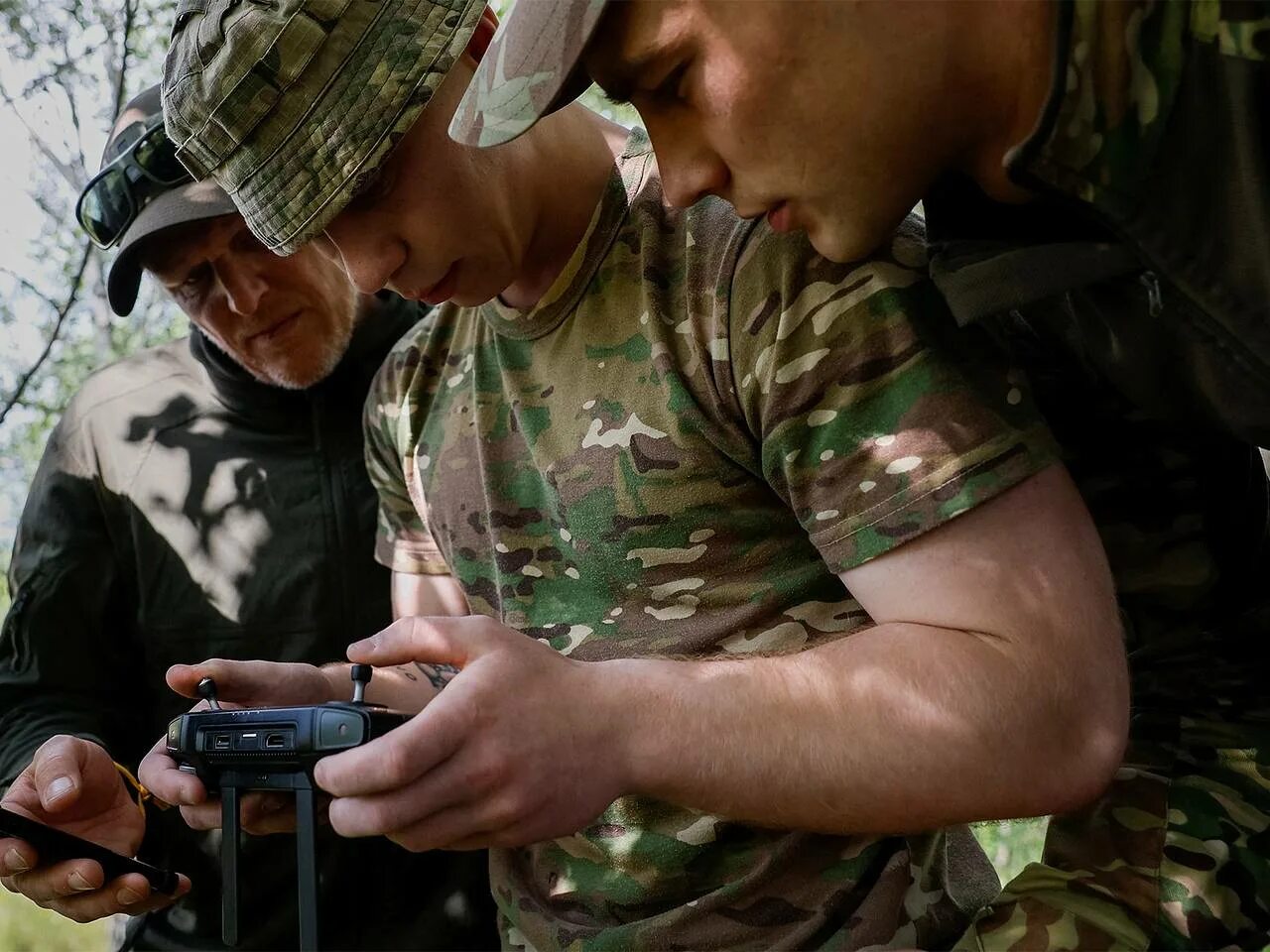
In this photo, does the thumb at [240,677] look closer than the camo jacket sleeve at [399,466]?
Yes

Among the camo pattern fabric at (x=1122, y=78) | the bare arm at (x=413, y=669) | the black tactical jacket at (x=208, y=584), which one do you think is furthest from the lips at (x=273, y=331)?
the camo pattern fabric at (x=1122, y=78)

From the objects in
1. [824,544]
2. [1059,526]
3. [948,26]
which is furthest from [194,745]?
[948,26]

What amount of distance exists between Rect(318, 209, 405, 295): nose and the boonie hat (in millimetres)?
893

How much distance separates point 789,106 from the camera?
4.91 feet

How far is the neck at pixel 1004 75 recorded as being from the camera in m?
1.47

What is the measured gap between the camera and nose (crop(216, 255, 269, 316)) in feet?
10.1

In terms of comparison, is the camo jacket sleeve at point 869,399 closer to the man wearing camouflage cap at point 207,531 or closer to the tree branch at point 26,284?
the man wearing camouflage cap at point 207,531

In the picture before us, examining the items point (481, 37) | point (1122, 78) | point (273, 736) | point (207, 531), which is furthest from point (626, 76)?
point (207, 531)

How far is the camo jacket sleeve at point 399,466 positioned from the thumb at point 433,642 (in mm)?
918

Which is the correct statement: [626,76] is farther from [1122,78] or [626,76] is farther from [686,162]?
[1122,78]

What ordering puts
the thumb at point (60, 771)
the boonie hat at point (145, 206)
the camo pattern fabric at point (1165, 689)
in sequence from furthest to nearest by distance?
the boonie hat at point (145, 206)
the thumb at point (60, 771)
the camo pattern fabric at point (1165, 689)

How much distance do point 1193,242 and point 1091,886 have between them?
865 mm

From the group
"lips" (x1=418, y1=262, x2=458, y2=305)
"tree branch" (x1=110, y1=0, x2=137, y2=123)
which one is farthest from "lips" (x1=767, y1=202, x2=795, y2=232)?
"tree branch" (x1=110, y1=0, x2=137, y2=123)

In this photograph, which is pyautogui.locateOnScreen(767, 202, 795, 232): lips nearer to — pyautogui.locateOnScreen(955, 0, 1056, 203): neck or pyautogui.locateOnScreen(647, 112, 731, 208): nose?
pyautogui.locateOnScreen(647, 112, 731, 208): nose
